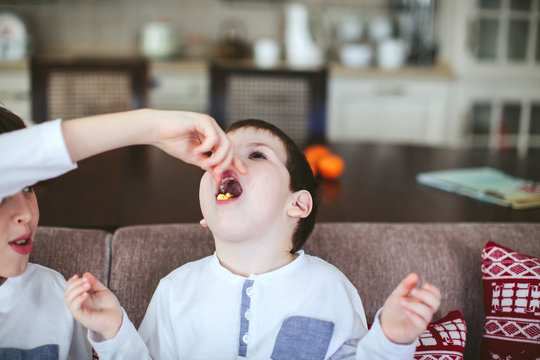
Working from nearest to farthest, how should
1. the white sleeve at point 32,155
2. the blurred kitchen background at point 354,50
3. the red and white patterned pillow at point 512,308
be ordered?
the white sleeve at point 32,155 → the red and white patterned pillow at point 512,308 → the blurred kitchen background at point 354,50

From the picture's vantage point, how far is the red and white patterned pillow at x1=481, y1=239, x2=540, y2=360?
1032 millimetres

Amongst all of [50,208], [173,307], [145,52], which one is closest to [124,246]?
[173,307]

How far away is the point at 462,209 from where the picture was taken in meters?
1.41

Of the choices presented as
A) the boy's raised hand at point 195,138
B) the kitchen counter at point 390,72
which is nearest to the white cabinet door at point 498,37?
the kitchen counter at point 390,72

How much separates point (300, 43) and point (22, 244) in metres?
3.15

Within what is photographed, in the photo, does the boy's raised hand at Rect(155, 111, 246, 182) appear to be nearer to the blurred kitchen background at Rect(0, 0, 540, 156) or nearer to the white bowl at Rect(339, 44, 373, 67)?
the blurred kitchen background at Rect(0, 0, 540, 156)

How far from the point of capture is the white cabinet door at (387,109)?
3.67 metres

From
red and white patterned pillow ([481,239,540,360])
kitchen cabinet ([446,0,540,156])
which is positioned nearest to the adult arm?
red and white patterned pillow ([481,239,540,360])

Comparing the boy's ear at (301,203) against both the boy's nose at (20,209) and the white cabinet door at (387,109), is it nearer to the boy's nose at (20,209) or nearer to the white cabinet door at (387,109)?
the boy's nose at (20,209)

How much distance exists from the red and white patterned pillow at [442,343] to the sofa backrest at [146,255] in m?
0.43

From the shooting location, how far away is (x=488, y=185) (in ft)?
5.14

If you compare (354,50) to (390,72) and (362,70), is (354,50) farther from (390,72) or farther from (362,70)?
(390,72)

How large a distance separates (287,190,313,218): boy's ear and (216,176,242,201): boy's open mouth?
0.11 m

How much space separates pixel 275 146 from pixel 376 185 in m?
0.74
